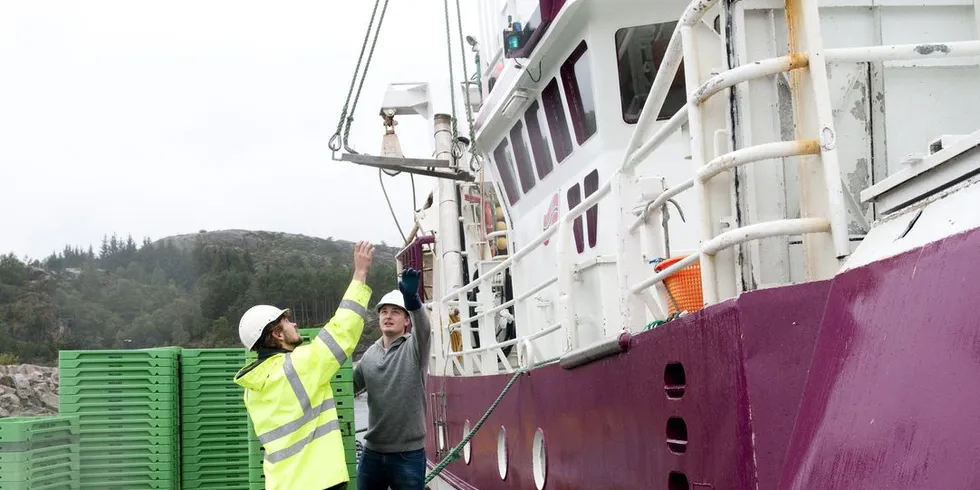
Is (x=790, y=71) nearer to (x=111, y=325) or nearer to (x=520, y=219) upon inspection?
(x=520, y=219)

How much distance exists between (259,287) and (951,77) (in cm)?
6484

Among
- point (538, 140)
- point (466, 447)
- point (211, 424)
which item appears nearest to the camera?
point (211, 424)

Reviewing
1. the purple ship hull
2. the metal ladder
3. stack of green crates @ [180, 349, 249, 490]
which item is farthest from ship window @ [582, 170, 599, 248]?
the metal ladder

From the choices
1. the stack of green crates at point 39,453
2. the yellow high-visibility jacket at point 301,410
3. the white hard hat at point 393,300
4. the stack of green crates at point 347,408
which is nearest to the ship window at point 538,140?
the white hard hat at point 393,300

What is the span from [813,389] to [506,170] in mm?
6301

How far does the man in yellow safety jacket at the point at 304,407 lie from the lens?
4.11 m

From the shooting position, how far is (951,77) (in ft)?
13.1

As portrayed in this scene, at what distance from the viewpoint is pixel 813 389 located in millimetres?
2814

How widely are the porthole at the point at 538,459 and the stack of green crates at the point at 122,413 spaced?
234 cm

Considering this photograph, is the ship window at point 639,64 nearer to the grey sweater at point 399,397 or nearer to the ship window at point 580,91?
the ship window at point 580,91

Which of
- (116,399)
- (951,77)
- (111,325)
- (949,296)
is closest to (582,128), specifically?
(951,77)

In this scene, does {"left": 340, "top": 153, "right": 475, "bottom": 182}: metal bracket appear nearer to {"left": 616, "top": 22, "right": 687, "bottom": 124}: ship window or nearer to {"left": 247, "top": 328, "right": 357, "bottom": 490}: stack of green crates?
{"left": 616, "top": 22, "right": 687, "bottom": 124}: ship window

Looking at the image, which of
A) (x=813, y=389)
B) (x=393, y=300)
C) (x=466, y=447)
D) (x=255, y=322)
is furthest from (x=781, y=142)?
(x=466, y=447)

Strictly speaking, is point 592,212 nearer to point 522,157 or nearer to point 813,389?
point 522,157
